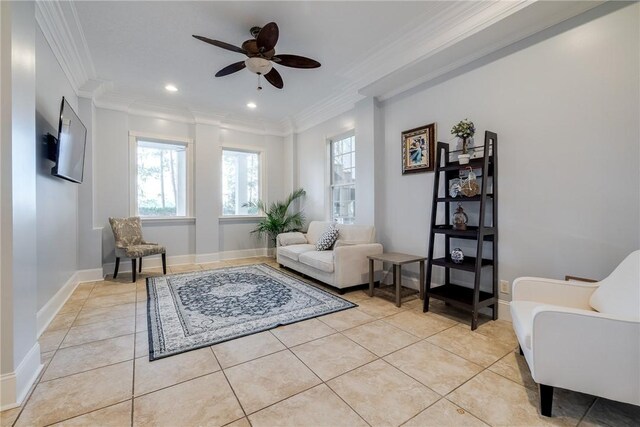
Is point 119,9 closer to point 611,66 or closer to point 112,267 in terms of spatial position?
point 112,267

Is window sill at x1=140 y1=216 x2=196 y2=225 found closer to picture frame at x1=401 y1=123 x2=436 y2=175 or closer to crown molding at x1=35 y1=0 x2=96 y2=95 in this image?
crown molding at x1=35 y1=0 x2=96 y2=95

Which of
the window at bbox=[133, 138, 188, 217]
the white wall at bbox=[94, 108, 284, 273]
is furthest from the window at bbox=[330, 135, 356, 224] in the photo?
the window at bbox=[133, 138, 188, 217]

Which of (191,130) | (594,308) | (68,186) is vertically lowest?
(594,308)

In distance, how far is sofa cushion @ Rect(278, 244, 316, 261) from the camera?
13.4 feet

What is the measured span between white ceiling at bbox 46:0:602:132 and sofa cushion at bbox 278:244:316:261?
2.35 meters

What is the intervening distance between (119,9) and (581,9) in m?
3.78

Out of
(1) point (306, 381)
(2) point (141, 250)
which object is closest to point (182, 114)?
(2) point (141, 250)

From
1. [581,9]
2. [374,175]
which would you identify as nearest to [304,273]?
[374,175]

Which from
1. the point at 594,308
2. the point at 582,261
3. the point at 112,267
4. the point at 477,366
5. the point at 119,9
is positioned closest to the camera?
the point at 594,308

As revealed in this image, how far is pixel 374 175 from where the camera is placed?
3.75 meters

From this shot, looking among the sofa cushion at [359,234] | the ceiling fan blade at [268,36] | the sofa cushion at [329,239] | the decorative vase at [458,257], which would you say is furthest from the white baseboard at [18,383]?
the decorative vase at [458,257]

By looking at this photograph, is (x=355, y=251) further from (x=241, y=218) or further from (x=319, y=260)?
(x=241, y=218)

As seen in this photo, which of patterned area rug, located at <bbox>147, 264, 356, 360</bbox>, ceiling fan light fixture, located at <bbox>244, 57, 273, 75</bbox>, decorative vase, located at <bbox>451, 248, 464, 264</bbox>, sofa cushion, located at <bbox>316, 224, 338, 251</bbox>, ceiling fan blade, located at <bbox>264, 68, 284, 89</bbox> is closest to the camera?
patterned area rug, located at <bbox>147, 264, 356, 360</bbox>

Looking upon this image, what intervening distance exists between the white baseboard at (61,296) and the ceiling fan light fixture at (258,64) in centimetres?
289
